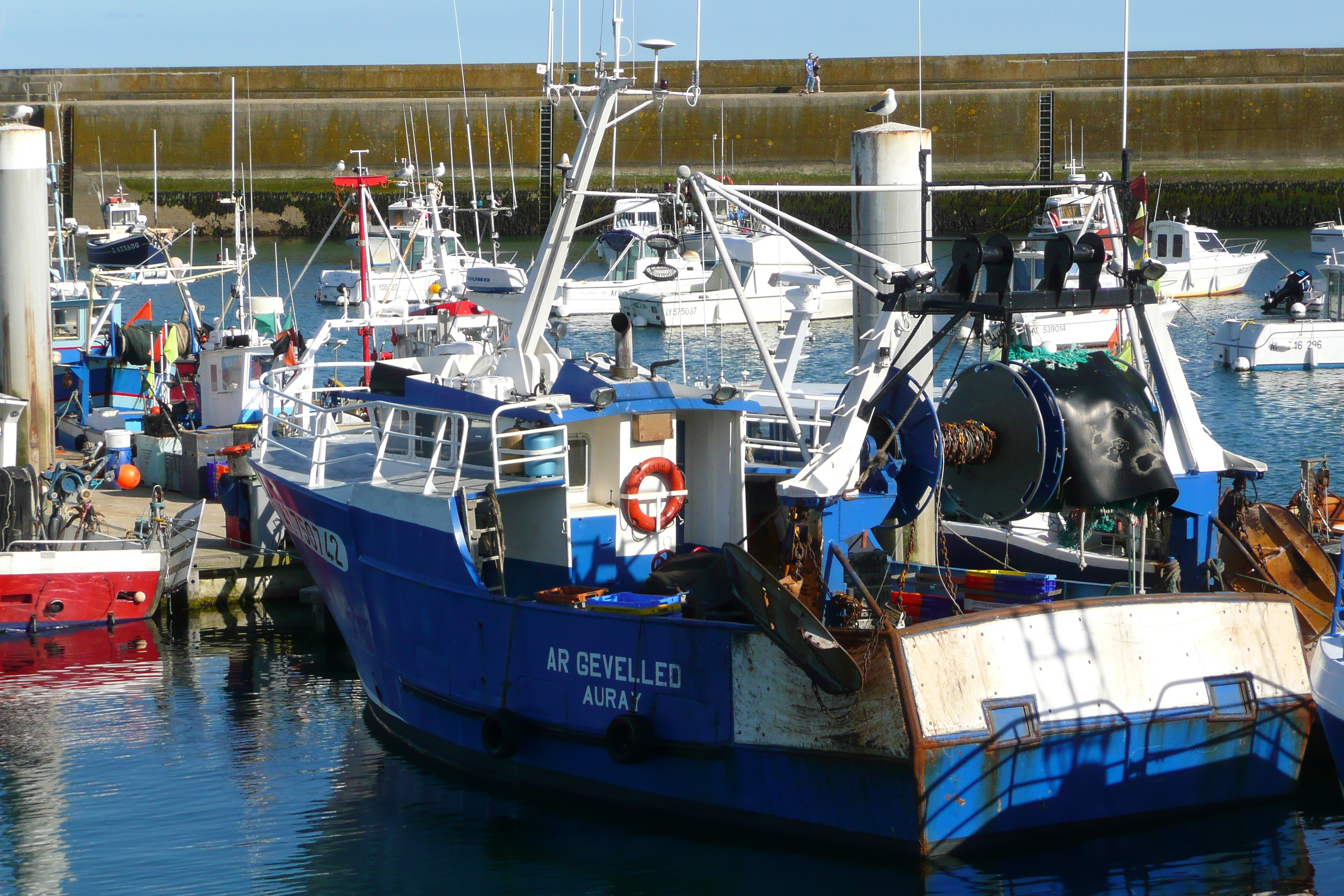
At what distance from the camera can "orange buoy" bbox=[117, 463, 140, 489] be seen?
56.9 ft

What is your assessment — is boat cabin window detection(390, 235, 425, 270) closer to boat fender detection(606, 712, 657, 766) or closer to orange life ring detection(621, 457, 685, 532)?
orange life ring detection(621, 457, 685, 532)

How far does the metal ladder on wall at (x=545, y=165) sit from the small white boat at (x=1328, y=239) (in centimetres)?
2393

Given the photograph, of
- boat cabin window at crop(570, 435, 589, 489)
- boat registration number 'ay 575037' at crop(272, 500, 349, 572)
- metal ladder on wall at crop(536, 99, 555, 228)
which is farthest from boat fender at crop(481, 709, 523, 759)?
metal ladder on wall at crop(536, 99, 555, 228)

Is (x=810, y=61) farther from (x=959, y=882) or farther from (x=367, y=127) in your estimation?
(x=959, y=882)

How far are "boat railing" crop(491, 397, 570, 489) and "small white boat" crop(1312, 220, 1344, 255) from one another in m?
35.6

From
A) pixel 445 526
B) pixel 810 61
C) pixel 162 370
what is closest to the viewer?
pixel 445 526

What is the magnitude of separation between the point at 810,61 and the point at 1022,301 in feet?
169

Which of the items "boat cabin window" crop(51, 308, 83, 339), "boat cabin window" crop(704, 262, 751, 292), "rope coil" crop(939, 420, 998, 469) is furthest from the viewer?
"boat cabin window" crop(704, 262, 751, 292)

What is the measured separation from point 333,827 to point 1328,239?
126 feet

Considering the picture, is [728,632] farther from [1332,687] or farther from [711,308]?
[711,308]

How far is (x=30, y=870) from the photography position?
996 cm

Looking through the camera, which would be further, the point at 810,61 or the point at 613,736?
the point at 810,61

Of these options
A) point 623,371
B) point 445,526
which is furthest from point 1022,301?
point 445,526

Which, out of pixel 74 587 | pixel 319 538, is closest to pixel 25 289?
pixel 74 587
